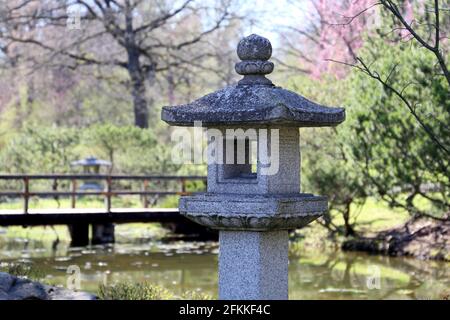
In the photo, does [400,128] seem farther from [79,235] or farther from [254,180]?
[254,180]

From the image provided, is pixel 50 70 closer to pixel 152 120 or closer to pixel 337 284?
pixel 152 120

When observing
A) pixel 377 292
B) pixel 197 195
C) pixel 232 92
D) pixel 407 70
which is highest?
pixel 407 70

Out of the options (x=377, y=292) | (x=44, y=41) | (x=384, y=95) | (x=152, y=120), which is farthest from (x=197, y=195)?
(x=152, y=120)

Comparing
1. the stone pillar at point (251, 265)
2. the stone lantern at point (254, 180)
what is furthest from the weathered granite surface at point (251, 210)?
the stone pillar at point (251, 265)

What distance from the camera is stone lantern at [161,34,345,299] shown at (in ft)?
23.8

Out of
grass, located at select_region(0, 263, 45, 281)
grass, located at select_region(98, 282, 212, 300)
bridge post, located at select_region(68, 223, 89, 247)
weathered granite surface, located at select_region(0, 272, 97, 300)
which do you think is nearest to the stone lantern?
weathered granite surface, located at select_region(0, 272, 97, 300)

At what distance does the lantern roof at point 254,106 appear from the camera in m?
7.18

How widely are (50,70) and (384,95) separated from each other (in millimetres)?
17119

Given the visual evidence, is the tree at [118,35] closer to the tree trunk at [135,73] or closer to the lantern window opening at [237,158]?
the tree trunk at [135,73]

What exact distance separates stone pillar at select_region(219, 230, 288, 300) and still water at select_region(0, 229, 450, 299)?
22.3 ft

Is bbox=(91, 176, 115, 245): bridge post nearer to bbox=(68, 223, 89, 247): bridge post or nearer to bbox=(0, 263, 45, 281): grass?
bbox=(68, 223, 89, 247): bridge post

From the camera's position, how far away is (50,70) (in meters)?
30.6

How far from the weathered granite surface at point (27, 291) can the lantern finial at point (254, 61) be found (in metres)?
3.92

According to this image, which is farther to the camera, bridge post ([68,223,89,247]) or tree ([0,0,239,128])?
tree ([0,0,239,128])
